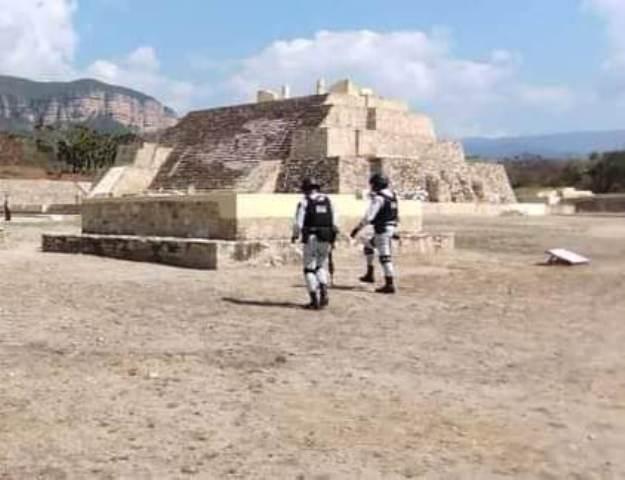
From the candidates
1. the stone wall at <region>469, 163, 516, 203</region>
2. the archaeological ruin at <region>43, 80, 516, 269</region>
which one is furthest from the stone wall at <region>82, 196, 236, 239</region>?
the stone wall at <region>469, 163, 516, 203</region>

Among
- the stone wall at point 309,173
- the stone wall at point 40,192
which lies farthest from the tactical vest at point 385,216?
the stone wall at point 40,192

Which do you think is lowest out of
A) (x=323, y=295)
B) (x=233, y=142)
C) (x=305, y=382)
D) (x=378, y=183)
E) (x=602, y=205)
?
(x=305, y=382)

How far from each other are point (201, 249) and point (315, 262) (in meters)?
4.41

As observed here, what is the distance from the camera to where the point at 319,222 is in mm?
9055

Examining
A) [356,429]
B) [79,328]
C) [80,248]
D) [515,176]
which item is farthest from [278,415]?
[515,176]

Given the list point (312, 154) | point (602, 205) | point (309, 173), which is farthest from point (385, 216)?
point (602, 205)

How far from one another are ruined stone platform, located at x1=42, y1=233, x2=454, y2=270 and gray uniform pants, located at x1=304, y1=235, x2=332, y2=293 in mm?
4013

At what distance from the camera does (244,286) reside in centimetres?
1070

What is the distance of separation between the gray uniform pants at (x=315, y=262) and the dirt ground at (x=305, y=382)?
0.32m

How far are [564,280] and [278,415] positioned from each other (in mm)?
7886

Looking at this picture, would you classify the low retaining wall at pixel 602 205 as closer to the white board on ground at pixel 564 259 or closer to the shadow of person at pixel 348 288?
the white board on ground at pixel 564 259

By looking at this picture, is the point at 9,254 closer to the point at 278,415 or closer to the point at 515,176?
the point at 278,415

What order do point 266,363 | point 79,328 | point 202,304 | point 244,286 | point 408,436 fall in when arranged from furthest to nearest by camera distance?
point 244,286 < point 202,304 < point 79,328 < point 266,363 < point 408,436

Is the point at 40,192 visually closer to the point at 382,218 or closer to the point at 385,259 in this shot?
the point at 382,218
